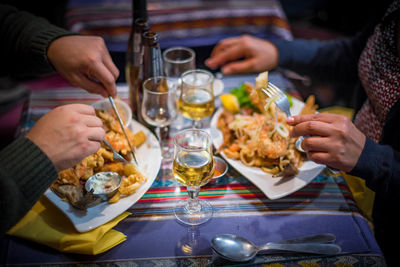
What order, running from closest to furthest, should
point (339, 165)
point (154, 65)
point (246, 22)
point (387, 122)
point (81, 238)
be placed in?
point (81, 238) < point (339, 165) < point (387, 122) < point (154, 65) < point (246, 22)

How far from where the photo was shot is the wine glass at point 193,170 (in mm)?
1078

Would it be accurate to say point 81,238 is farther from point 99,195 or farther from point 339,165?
point 339,165

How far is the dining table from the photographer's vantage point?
103 centimetres

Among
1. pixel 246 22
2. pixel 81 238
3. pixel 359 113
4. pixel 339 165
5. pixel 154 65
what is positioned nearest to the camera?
pixel 81 238

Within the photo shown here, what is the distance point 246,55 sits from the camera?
6.30ft

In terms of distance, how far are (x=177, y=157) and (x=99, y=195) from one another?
30 cm

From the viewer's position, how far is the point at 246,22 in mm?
2754

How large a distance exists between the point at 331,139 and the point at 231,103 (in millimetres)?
612

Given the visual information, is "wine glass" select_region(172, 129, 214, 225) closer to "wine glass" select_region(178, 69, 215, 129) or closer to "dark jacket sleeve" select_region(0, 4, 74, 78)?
"wine glass" select_region(178, 69, 215, 129)

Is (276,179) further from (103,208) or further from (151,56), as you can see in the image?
(151,56)

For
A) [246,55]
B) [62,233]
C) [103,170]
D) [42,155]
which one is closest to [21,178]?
[42,155]

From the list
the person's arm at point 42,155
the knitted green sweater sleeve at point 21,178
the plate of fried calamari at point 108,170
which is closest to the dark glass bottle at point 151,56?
the plate of fried calamari at point 108,170

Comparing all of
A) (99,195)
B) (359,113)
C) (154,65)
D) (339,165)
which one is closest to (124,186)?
(99,195)

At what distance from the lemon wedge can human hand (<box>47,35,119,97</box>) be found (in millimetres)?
539
